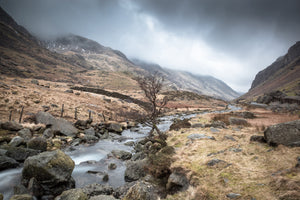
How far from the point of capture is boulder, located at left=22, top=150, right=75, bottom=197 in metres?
9.66

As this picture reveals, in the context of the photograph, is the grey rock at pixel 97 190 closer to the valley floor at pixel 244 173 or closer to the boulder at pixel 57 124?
the valley floor at pixel 244 173

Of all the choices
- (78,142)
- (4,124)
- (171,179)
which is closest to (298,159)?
(171,179)

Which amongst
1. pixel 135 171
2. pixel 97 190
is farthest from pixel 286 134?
pixel 97 190

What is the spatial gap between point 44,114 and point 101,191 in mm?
20837

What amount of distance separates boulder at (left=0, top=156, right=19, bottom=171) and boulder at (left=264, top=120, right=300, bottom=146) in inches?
799

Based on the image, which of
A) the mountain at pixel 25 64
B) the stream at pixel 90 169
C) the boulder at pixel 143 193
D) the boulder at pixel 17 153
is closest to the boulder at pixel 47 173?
the stream at pixel 90 169

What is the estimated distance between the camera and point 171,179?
25.5 feet

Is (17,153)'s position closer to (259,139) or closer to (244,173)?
(244,173)

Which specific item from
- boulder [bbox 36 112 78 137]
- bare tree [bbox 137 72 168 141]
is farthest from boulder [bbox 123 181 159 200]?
boulder [bbox 36 112 78 137]

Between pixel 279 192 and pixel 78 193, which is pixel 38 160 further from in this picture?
pixel 279 192

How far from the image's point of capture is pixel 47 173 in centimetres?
962

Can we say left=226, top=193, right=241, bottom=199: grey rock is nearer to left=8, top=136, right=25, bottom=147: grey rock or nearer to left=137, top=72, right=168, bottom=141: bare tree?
left=137, top=72, right=168, bottom=141: bare tree

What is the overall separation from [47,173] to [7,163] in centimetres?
622

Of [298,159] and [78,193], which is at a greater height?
[298,159]
